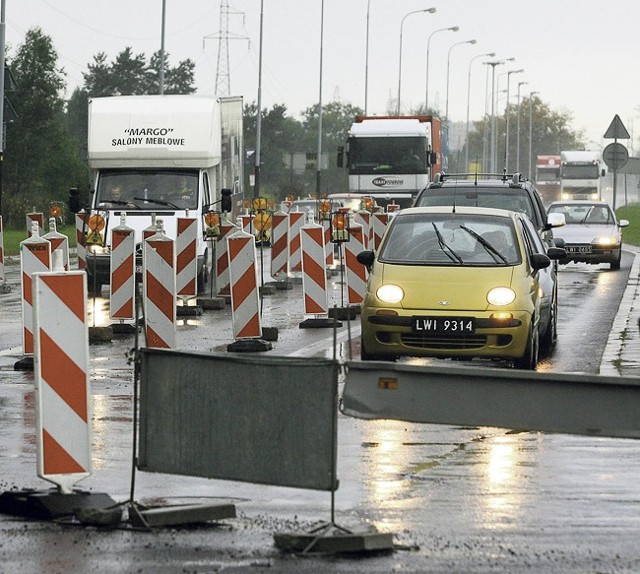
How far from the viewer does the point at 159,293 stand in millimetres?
17203

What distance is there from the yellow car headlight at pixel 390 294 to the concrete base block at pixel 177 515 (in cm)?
757

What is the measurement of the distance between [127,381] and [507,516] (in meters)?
7.14

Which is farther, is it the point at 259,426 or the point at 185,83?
the point at 185,83

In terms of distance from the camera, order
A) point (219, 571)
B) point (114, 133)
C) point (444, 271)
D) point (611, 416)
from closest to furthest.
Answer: point (219, 571)
point (611, 416)
point (444, 271)
point (114, 133)

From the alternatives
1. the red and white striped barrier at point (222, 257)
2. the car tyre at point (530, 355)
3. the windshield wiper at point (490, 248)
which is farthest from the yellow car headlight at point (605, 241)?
the car tyre at point (530, 355)

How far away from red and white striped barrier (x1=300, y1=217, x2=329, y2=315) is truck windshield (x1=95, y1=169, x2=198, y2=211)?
6549 millimetres

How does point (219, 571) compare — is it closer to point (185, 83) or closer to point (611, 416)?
point (611, 416)

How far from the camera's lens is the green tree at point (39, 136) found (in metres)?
75.4

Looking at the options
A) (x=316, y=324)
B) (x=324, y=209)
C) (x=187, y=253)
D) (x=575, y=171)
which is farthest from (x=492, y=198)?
(x=575, y=171)

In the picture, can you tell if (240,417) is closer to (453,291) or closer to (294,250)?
(453,291)

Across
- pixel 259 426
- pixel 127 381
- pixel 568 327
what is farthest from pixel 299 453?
pixel 568 327

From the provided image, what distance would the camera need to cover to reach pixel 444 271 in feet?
52.9

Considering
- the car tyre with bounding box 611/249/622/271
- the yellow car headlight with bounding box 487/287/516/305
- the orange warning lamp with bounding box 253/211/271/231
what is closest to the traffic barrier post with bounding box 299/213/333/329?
the orange warning lamp with bounding box 253/211/271/231

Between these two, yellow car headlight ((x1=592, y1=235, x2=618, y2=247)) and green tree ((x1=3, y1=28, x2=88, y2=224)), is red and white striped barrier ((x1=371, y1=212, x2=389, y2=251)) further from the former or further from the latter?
green tree ((x1=3, y1=28, x2=88, y2=224))
